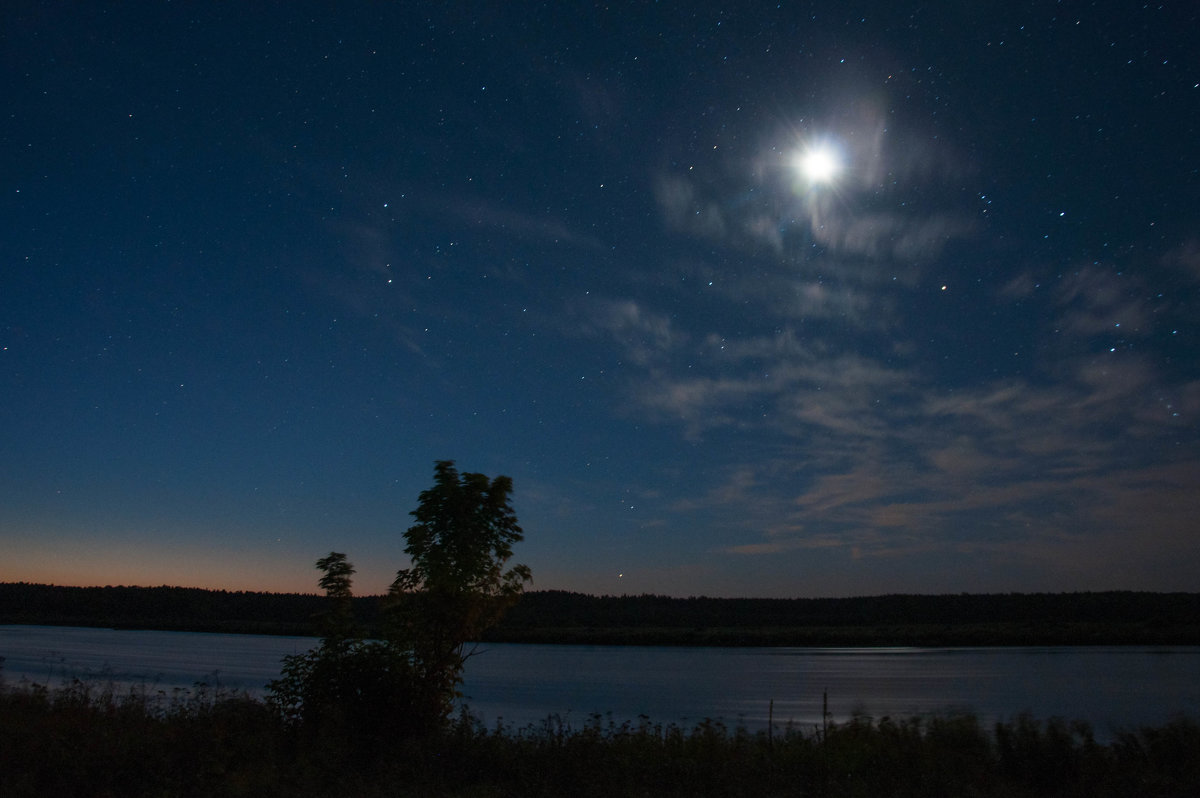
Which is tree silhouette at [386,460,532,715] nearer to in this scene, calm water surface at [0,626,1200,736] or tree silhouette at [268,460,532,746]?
tree silhouette at [268,460,532,746]

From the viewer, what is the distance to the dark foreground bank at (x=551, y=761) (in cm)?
1097

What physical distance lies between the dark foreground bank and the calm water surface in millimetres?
6749

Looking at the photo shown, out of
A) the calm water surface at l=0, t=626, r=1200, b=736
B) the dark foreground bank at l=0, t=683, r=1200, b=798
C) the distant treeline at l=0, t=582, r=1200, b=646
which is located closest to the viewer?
the dark foreground bank at l=0, t=683, r=1200, b=798

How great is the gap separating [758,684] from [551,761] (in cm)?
4267

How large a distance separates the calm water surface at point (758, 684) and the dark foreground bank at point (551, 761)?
6.75m

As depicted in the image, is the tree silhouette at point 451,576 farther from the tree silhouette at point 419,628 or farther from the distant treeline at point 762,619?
the distant treeline at point 762,619

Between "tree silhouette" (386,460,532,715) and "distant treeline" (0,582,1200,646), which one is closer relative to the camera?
"tree silhouette" (386,460,532,715)

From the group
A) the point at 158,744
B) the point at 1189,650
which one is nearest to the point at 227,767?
the point at 158,744

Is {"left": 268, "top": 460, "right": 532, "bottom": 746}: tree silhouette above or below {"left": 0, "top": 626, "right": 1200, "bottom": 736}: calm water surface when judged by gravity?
above

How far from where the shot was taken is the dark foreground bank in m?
11.0

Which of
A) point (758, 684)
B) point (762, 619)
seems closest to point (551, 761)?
point (758, 684)

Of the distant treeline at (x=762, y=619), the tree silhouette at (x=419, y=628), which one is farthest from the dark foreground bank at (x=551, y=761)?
the distant treeline at (x=762, y=619)

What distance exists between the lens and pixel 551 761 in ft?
41.6

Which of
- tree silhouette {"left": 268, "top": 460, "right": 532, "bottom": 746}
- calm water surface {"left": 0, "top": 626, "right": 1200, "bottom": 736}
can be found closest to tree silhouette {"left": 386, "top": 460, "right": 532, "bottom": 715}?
tree silhouette {"left": 268, "top": 460, "right": 532, "bottom": 746}
